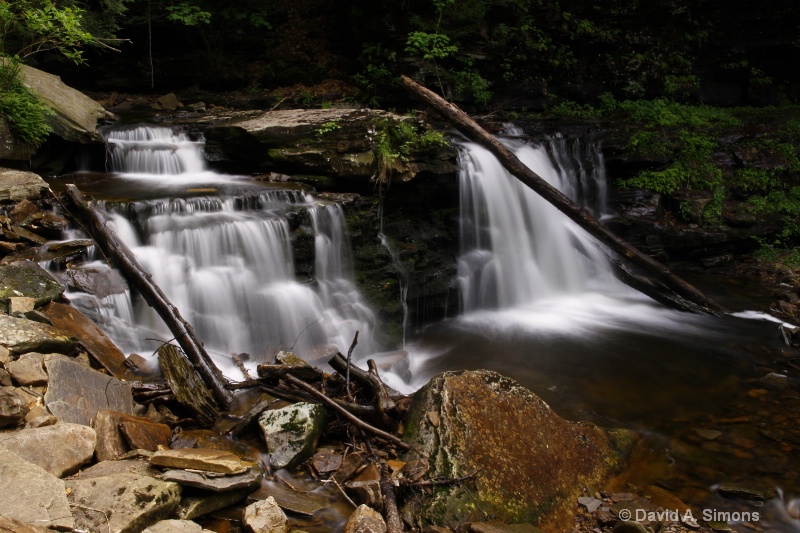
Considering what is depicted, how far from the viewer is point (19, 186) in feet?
20.9

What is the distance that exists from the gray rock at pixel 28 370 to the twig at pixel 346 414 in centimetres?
179

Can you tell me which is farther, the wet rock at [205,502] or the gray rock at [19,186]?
the gray rock at [19,186]

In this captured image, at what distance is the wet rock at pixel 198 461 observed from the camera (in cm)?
340

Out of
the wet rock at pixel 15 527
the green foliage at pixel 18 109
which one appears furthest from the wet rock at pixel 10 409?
the green foliage at pixel 18 109

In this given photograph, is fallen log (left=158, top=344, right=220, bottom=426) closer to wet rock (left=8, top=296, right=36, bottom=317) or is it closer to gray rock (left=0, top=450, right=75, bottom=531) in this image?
wet rock (left=8, top=296, right=36, bottom=317)

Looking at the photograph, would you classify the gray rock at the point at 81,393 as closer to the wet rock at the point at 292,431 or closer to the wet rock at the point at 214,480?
the wet rock at the point at 214,480

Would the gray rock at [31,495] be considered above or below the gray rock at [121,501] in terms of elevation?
above

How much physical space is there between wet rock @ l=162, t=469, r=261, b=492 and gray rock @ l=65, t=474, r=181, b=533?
7 centimetres

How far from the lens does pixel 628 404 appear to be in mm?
6160

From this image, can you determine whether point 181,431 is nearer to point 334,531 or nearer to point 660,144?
point 334,531

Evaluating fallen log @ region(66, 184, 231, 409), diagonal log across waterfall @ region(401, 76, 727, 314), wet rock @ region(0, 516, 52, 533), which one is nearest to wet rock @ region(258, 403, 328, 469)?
fallen log @ region(66, 184, 231, 409)

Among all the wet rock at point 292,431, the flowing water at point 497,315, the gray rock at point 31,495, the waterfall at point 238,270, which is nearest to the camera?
the gray rock at point 31,495

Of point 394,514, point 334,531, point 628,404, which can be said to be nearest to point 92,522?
point 334,531

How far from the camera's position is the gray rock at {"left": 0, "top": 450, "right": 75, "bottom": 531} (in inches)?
98.5
